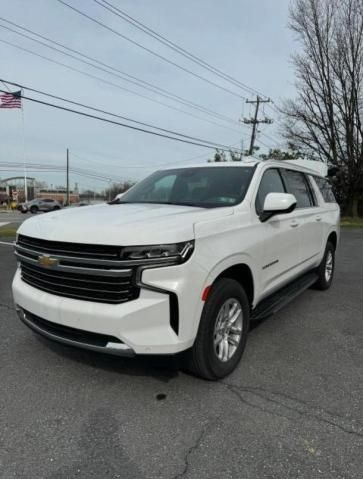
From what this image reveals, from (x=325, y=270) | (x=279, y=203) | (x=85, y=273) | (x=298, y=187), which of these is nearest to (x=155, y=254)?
(x=85, y=273)

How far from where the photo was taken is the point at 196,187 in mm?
3936

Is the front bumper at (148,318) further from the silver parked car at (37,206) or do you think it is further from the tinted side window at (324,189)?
the silver parked car at (37,206)

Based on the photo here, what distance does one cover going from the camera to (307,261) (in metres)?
4.84

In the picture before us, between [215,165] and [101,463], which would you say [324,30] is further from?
[101,463]

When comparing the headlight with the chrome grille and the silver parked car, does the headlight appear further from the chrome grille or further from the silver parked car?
the silver parked car

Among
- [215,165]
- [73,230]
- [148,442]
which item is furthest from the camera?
[215,165]

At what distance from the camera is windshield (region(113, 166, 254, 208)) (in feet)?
11.8

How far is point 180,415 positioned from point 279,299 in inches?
70.4

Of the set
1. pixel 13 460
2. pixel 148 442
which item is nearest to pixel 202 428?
pixel 148 442

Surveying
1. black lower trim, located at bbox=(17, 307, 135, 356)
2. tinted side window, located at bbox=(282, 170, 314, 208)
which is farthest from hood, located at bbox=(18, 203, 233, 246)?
tinted side window, located at bbox=(282, 170, 314, 208)

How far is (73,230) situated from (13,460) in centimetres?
145

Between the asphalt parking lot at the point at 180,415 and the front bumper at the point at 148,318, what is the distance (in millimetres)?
182

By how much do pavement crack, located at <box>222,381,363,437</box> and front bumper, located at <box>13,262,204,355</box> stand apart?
0.67m

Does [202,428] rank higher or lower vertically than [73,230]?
lower
